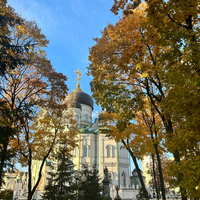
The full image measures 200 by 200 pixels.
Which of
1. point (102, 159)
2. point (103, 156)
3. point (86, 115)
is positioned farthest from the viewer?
point (86, 115)

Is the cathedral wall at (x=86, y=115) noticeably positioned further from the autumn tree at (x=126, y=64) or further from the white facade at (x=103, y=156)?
the autumn tree at (x=126, y=64)

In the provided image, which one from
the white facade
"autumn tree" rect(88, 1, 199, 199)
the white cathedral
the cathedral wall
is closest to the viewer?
"autumn tree" rect(88, 1, 199, 199)

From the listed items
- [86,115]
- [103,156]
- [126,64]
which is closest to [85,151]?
[103,156]

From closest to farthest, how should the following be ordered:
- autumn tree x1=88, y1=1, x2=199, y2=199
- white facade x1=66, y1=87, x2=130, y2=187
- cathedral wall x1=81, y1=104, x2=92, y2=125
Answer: autumn tree x1=88, y1=1, x2=199, y2=199 < white facade x1=66, y1=87, x2=130, y2=187 < cathedral wall x1=81, y1=104, x2=92, y2=125

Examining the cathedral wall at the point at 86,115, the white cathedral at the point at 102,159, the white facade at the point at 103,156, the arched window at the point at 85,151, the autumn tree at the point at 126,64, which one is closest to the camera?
the autumn tree at the point at 126,64

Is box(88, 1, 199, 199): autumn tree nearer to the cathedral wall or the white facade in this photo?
the white facade

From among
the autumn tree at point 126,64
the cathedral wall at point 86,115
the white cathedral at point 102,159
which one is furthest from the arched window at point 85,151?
the autumn tree at point 126,64

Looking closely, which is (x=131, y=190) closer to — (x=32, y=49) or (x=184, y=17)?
(x=32, y=49)

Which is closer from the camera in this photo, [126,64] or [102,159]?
[126,64]

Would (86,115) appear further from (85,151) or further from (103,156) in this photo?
(103,156)

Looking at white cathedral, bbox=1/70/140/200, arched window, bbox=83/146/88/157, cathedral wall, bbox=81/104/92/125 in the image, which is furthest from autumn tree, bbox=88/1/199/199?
cathedral wall, bbox=81/104/92/125

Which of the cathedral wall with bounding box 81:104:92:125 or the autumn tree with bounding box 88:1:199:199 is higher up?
the cathedral wall with bounding box 81:104:92:125

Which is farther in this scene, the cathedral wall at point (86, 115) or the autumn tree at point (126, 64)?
the cathedral wall at point (86, 115)

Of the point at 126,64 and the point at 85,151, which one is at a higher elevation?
the point at 126,64
